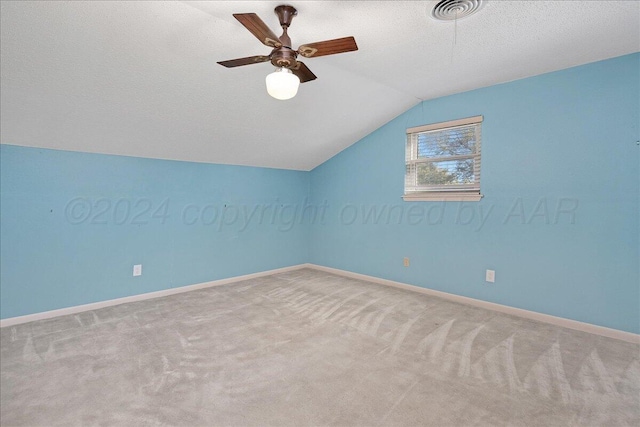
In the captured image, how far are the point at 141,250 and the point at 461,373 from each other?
325 centimetres

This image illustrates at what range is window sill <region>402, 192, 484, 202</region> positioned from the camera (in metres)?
3.29

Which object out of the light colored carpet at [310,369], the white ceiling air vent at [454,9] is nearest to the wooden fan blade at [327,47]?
the white ceiling air vent at [454,9]

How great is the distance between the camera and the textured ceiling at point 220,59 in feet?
6.01

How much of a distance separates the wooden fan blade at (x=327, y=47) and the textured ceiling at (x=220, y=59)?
0.31 m

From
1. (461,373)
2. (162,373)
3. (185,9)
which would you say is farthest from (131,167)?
(461,373)

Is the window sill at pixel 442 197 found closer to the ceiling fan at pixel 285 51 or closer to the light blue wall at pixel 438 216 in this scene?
the light blue wall at pixel 438 216

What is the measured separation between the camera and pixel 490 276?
317cm

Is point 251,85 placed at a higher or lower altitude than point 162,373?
higher

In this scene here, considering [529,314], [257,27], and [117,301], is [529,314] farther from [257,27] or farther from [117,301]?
[117,301]

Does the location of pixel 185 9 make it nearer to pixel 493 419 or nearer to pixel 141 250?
pixel 141 250

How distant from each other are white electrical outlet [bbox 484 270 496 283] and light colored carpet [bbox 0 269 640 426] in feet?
1.14

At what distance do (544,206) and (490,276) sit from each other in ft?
2.80

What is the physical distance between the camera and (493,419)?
154 cm

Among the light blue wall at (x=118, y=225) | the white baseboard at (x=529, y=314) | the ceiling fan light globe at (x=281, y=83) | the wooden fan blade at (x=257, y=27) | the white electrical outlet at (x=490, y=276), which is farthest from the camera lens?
the white electrical outlet at (x=490, y=276)
